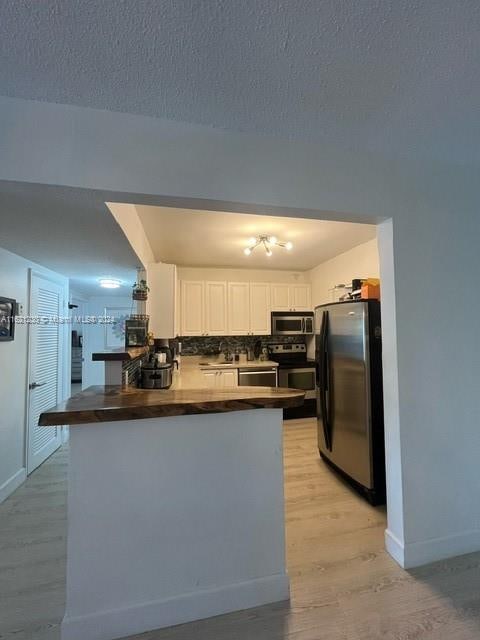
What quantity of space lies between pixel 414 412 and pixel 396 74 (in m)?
1.65

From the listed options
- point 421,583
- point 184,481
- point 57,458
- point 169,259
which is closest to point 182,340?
point 169,259

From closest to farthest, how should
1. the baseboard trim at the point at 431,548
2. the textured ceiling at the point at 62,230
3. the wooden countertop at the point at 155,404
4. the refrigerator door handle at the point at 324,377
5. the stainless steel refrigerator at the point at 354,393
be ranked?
the wooden countertop at the point at 155,404
the textured ceiling at the point at 62,230
the baseboard trim at the point at 431,548
the stainless steel refrigerator at the point at 354,393
the refrigerator door handle at the point at 324,377

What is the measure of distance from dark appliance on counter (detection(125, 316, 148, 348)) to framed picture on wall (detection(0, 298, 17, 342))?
1013 mm

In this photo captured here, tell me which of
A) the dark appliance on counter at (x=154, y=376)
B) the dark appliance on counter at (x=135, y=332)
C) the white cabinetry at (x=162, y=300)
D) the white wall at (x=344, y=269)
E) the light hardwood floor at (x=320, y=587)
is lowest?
the light hardwood floor at (x=320, y=587)

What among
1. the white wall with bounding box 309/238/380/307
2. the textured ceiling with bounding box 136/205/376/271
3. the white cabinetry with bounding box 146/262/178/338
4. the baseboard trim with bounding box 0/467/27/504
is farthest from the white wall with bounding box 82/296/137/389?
the white wall with bounding box 309/238/380/307

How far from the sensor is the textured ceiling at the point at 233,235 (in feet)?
8.64

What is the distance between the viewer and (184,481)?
141cm

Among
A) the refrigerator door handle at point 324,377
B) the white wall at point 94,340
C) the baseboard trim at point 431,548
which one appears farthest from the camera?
the white wall at point 94,340

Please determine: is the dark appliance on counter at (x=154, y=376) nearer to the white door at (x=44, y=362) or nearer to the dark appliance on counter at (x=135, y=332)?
the dark appliance on counter at (x=135, y=332)

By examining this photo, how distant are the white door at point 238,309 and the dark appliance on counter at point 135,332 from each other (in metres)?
2.26

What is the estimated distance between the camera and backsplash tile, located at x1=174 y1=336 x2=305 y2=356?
16.1 ft

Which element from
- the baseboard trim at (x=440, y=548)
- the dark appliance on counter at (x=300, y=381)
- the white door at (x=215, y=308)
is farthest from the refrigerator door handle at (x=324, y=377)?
the white door at (x=215, y=308)

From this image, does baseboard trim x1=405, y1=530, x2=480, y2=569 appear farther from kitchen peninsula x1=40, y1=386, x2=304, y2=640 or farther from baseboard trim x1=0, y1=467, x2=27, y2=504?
baseboard trim x1=0, y1=467, x2=27, y2=504

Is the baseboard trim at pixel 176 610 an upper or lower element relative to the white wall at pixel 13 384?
lower
